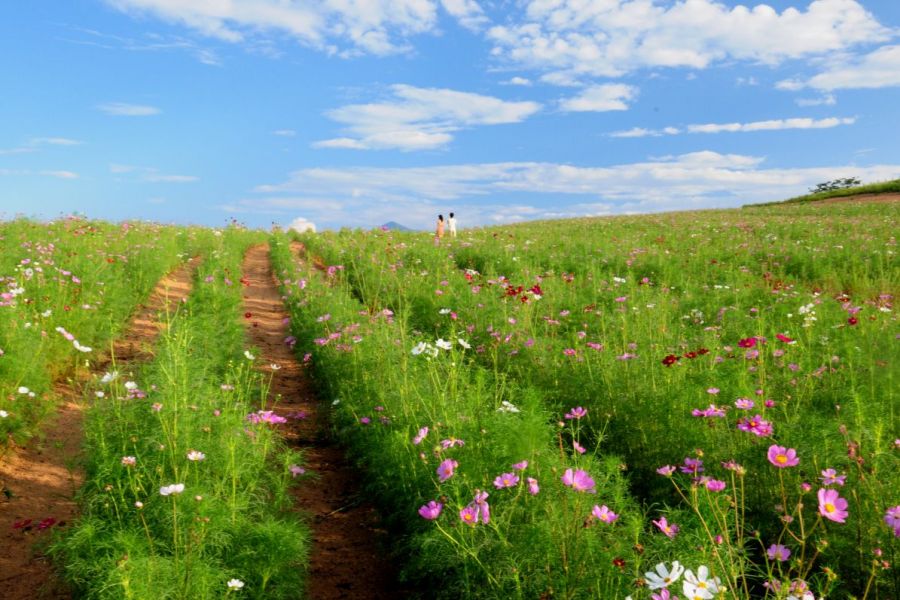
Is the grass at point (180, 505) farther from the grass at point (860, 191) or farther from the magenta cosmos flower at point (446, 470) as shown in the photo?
the grass at point (860, 191)

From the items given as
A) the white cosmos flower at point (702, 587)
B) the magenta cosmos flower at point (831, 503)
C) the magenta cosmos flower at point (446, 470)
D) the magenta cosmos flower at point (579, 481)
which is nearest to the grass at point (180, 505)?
the magenta cosmos flower at point (446, 470)

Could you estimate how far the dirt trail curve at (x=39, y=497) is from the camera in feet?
11.3

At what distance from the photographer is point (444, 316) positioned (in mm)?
8234

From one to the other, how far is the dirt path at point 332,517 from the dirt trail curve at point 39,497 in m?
1.37

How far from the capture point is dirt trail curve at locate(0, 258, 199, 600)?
345 centimetres

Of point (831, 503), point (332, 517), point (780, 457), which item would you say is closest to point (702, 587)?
point (831, 503)

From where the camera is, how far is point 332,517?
13.7 ft

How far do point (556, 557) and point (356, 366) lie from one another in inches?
130

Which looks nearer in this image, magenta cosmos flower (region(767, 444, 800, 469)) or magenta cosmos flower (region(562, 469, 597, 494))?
magenta cosmos flower (region(767, 444, 800, 469))

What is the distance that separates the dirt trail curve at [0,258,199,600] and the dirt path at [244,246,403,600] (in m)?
1.37

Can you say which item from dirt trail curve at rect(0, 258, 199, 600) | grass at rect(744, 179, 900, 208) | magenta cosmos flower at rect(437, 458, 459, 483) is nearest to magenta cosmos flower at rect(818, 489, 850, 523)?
magenta cosmos flower at rect(437, 458, 459, 483)

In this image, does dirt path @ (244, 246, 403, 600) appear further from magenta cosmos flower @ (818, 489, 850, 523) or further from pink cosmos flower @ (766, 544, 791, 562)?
magenta cosmos flower @ (818, 489, 850, 523)

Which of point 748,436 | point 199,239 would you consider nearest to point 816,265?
point 748,436

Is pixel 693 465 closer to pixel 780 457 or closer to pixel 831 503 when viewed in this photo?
pixel 780 457
